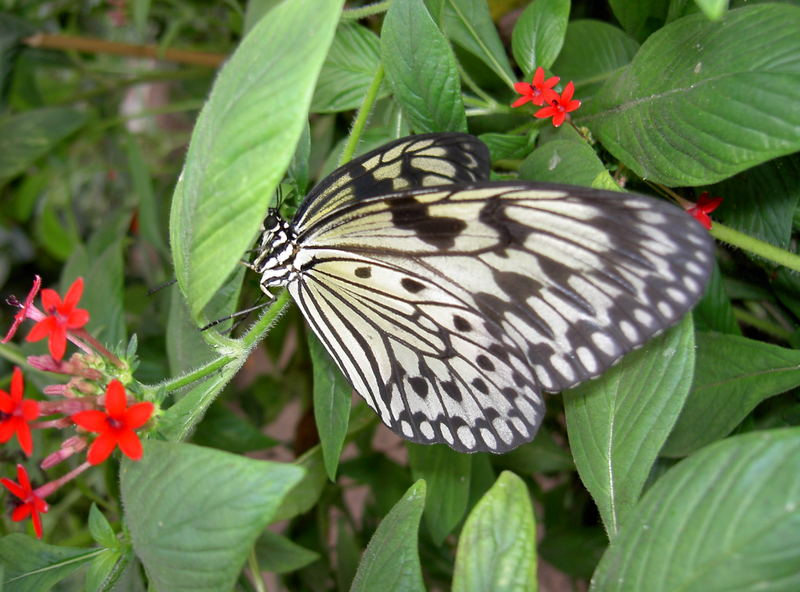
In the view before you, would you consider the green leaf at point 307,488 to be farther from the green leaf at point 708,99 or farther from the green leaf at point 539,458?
the green leaf at point 708,99

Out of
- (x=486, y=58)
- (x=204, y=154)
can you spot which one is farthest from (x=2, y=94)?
(x=204, y=154)

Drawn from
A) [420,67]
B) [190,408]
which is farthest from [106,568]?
[420,67]

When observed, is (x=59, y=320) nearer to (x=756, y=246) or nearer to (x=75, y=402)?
(x=75, y=402)

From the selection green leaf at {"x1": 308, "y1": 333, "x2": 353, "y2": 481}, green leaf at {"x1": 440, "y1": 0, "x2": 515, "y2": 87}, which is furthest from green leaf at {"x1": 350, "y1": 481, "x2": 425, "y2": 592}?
green leaf at {"x1": 440, "y1": 0, "x2": 515, "y2": 87}

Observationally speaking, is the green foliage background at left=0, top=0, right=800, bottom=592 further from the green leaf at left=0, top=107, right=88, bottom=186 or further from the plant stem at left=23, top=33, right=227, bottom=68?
the green leaf at left=0, top=107, right=88, bottom=186

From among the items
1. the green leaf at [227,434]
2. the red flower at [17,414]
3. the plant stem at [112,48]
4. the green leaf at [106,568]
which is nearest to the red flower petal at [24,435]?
the red flower at [17,414]

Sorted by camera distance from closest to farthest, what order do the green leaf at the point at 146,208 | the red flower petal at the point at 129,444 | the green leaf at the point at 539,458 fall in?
the red flower petal at the point at 129,444
the green leaf at the point at 539,458
the green leaf at the point at 146,208

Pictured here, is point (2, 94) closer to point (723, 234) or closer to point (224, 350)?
point (224, 350)
